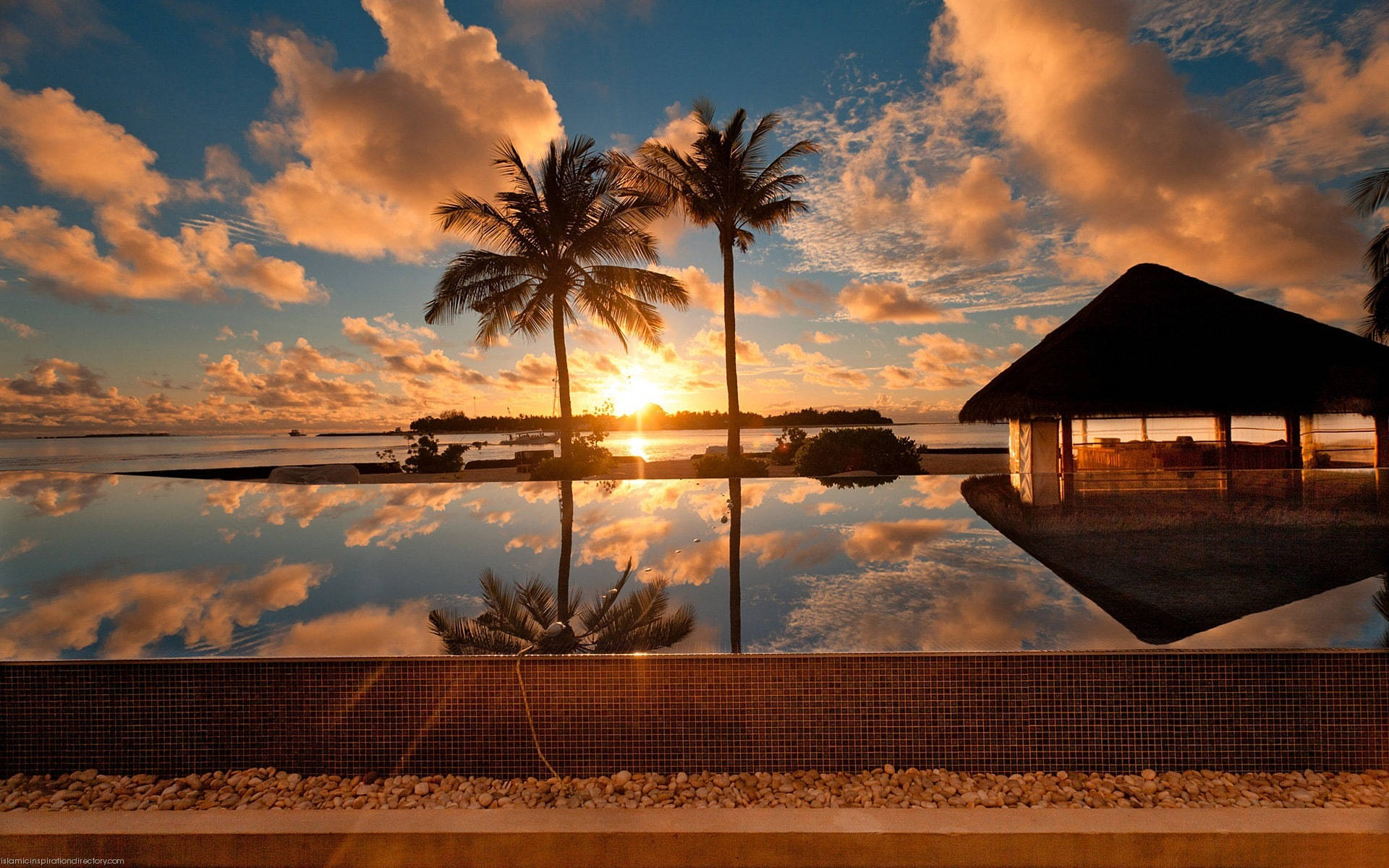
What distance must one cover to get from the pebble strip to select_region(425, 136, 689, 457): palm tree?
36.0 feet

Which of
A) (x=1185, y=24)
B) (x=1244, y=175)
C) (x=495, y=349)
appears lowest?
(x=495, y=349)

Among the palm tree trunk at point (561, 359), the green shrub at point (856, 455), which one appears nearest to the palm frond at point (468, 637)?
the palm tree trunk at point (561, 359)

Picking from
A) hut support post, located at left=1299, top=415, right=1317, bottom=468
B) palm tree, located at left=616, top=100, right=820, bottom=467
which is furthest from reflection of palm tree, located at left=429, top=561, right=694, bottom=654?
hut support post, located at left=1299, top=415, right=1317, bottom=468

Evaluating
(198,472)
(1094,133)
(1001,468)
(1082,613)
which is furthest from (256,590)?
(1001,468)

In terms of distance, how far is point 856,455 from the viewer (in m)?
15.3

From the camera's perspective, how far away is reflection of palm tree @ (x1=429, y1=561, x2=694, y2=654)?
10.1 ft

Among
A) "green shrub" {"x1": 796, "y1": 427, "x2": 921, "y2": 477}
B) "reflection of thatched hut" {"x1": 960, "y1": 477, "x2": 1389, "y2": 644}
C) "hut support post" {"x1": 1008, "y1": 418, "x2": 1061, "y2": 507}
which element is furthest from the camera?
"green shrub" {"x1": 796, "y1": 427, "x2": 921, "y2": 477}

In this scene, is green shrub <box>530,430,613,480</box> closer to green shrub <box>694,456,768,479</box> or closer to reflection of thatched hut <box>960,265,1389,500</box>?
green shrub <box>694,456,768,479</box>

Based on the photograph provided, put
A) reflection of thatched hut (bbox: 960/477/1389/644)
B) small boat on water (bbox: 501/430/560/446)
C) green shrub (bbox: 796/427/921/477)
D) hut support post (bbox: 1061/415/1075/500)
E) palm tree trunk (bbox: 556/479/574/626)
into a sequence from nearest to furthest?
reflection of thatched hut (bbox: 960/477/1389/644) → palm tree trunk (bbox: 556/479/574/626) → hut support post (bbox: 1061/415/1075/500) → green shrub (bbox: 796/427/921/477) → small boat on water (bbox: 501/430/560/446)

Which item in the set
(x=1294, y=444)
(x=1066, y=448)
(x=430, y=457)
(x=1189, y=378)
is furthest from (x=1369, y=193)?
(x=430, y=457)

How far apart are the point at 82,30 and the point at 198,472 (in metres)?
15.6

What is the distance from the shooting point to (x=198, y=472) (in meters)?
19.6

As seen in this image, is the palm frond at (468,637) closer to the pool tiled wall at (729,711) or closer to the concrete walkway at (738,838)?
the pool tiled wall at (729,711)

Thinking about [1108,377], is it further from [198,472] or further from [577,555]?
[198,472]
